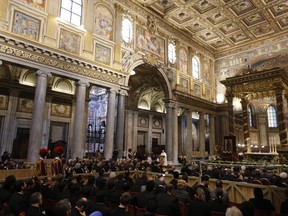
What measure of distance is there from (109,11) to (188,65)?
32.1 ft

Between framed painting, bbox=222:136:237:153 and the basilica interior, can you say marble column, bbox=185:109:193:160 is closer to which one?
the basilica interior

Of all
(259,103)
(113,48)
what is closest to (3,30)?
(113,48)

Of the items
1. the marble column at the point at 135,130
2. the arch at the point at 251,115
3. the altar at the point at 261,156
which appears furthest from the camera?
the arch at the point at 251,115

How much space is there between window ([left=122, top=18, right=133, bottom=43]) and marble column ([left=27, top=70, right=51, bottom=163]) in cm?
688

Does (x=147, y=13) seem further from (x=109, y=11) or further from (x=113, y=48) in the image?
(x=113, y=48)

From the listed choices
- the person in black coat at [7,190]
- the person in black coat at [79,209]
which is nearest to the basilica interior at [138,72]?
the person in black coat at [7,190]

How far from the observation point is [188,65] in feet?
71.9

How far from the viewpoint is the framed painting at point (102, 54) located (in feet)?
46.3

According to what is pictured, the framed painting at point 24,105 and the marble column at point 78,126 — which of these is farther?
the framed painting at point 24,105

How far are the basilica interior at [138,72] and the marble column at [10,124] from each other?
56mm

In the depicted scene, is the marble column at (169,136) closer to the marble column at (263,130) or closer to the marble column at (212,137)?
the marble column at (212,137)

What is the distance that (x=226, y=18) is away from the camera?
19641 mm

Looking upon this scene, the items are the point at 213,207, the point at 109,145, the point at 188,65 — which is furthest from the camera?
the point at 188,65

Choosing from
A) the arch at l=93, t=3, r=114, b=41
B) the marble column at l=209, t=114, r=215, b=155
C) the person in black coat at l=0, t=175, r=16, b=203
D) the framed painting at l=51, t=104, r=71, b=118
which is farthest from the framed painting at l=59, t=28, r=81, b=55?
the marble column at l=209, t=114, r=215, b=155
